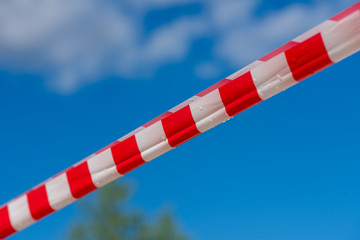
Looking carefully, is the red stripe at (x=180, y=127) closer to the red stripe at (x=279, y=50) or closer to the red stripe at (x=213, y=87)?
the red stripe at (x=213, y=87)

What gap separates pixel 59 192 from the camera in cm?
149

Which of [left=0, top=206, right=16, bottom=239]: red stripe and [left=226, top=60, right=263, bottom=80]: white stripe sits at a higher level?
[left=0, top=206, right=16, bottom=239]: red stripe

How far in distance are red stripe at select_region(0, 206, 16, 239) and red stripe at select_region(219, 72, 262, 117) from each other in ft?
2.73

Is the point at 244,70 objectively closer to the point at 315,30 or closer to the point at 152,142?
the point at 315,30

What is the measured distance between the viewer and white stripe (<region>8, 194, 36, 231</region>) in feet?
5.09

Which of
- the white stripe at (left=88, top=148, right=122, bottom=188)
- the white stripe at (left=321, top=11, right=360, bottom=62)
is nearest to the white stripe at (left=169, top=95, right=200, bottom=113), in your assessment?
the white stripe at (left=88, top=148, right=122, bottom=188)

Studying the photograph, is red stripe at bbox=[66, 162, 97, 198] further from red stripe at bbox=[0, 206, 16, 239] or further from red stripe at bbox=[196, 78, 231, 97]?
red stripe at bbox=[196, 78, 231, 97]

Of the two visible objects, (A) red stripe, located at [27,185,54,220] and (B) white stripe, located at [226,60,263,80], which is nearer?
(B) white stripe, located at [226,60,263,80]

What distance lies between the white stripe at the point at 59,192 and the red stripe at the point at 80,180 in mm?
17

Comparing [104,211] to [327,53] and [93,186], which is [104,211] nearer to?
[93,186]

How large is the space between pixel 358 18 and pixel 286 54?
171 millimetres

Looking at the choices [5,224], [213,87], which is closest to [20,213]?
[5,224]

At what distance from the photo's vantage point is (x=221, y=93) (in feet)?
3.97

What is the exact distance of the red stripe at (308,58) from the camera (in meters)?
1.07
